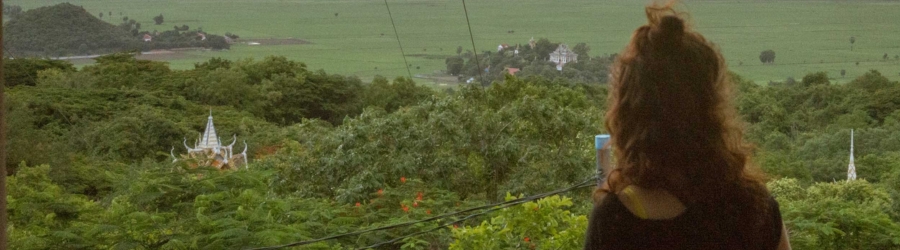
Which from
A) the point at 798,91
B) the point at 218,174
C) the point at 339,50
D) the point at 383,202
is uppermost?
the point at 218,174

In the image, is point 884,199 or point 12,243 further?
point 884,199

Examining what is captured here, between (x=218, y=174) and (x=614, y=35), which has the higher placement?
(x=218, y=174)

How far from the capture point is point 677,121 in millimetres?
1098

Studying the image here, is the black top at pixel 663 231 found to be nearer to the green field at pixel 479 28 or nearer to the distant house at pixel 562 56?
the distant house at pixel 562 56

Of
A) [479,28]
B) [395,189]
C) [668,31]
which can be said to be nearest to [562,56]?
[479,28]

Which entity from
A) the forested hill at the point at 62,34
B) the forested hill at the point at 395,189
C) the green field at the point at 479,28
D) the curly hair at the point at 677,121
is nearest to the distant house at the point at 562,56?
the green field at the point at 479,28

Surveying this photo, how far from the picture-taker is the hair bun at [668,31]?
111 centimetres

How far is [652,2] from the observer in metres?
1.18

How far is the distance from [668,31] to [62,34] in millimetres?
27456

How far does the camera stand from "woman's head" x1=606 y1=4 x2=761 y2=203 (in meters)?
1.09

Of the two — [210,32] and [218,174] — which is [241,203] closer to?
[218,174]

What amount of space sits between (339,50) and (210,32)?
4.10 metres

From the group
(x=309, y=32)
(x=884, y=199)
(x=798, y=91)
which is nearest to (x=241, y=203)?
(x=884, y=199)

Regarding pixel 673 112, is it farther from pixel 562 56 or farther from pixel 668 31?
pixel 562 56
